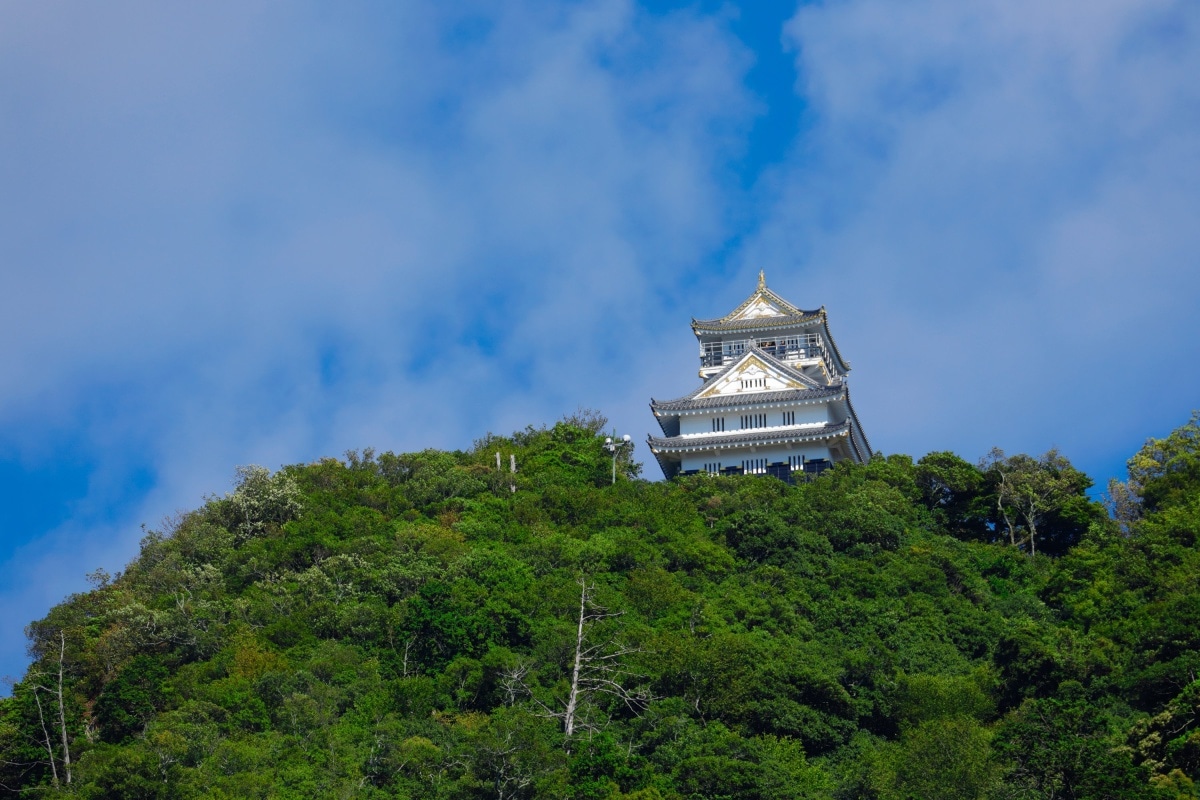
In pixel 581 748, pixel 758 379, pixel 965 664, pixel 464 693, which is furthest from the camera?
pixel 758 379

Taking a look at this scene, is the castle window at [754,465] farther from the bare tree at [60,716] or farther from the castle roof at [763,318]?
the bare tree at [60,716]

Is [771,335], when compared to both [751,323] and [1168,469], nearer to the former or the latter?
[751,323]

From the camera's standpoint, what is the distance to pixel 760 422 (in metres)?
69.8

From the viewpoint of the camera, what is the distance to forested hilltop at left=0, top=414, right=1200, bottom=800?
36281 mm

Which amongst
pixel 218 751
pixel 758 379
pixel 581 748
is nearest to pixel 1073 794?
pixel 581 748

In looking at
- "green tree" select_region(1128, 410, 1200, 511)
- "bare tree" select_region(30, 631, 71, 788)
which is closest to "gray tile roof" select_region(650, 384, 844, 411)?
"green tree" select_region(1128, 410, 1200, 511)

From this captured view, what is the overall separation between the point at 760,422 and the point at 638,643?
93.2 feet

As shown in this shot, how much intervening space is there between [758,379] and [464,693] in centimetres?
3373

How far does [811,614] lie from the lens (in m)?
47.8

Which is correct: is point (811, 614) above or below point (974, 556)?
below

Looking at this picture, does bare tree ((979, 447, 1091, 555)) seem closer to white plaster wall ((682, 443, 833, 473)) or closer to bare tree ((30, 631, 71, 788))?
white plaster wall ((682, 443, 833, 473))

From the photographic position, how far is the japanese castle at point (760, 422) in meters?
67.4

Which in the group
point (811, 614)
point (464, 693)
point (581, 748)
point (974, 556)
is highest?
point (974, 556)

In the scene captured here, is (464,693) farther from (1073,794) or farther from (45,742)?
(1073,794)
